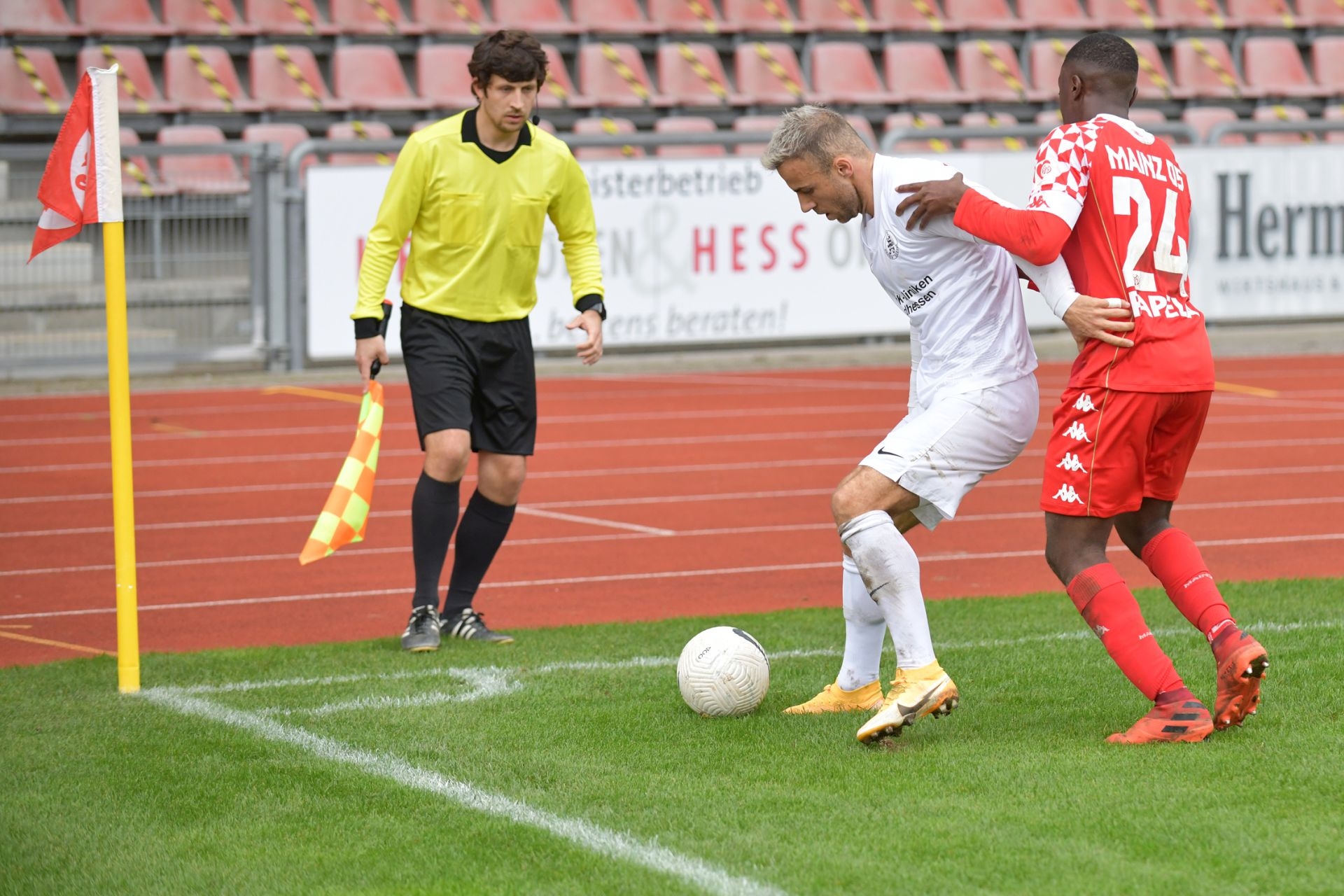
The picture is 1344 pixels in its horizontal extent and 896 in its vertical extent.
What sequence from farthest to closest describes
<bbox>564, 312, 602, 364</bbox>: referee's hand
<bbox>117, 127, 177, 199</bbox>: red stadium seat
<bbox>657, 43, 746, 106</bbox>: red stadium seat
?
<bbox>657, 43, 746, 106</bbox>: red stadium seat → <bbox>117, 127, 177, 199</bbox>: red stadium seat → <bbox>564, 312, 602, 364</bbox>: referee's hand

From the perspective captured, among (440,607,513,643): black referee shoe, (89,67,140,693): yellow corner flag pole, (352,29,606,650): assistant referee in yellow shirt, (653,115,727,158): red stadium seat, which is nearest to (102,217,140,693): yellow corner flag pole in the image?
(89,67,140,693): yellow corner flag pole

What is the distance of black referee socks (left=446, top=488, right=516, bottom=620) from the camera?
667cm

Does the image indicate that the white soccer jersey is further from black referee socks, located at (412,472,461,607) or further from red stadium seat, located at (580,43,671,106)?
red stadium seat, located at (580,43,671,106)

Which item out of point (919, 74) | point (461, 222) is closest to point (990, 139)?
point (919, 74)

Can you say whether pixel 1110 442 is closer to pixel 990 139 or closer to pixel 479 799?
pixel 479 799

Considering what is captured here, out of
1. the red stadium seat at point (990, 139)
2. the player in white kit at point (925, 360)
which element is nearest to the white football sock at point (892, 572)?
the player in white kit at point (925, 360)

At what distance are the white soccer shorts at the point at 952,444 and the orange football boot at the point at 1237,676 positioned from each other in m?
0.78

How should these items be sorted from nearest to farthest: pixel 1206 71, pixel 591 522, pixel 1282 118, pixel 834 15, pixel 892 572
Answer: pixel 892 572, pixel 591 522, pixel 834 15, pixel 1282 118, pixel 1206 71

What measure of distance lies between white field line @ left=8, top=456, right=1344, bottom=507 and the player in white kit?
202 inches

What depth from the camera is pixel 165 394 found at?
1470 cm

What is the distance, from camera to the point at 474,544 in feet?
21.9

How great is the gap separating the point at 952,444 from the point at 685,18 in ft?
53.2

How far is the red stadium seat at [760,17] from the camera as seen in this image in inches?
796

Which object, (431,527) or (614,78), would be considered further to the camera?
(614,78)
